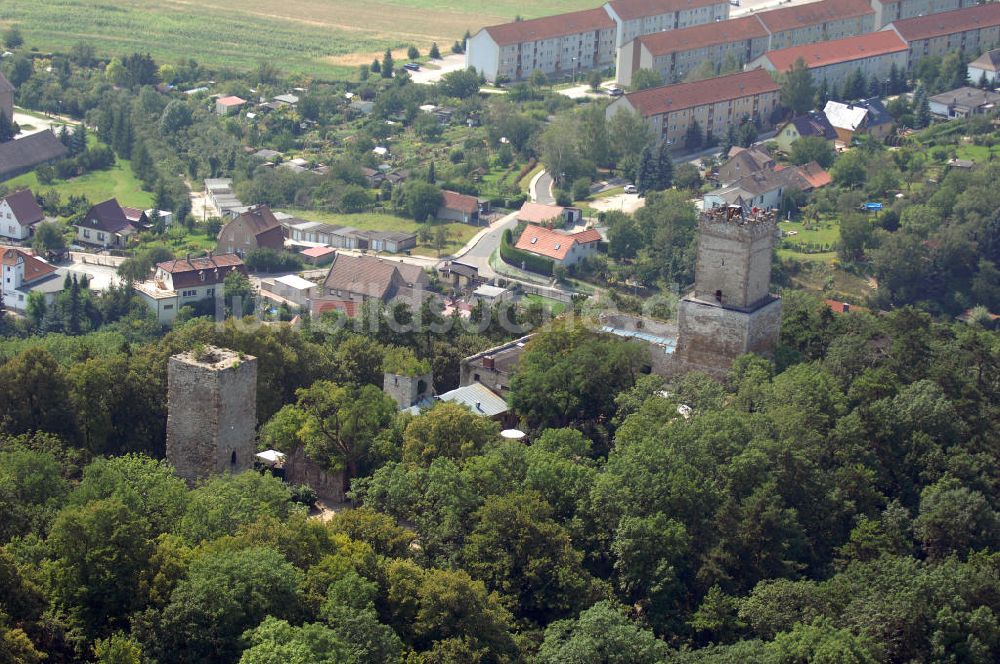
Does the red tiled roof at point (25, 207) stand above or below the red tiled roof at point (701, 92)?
below

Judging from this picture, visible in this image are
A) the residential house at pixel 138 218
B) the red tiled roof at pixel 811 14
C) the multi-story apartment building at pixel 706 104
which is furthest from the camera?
the red tiled roof at pixel 811 14

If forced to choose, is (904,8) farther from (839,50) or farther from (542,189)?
Answer: (542,189)

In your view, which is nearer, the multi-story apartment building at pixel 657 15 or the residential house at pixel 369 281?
the residential house at pixel 369 281

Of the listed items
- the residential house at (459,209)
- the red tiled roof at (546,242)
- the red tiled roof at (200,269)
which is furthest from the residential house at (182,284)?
the residential house at (459,209)

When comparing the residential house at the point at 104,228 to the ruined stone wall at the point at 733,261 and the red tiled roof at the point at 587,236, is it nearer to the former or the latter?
the red tiled roof at the point at 587,236

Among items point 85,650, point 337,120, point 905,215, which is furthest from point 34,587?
point 337,120

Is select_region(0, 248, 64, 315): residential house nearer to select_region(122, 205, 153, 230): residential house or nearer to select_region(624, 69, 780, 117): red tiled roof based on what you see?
select_region(122, 205, 153, 230): residential house

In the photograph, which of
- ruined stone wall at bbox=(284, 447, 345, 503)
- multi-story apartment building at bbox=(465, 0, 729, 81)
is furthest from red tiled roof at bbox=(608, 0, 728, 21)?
ruined stone wall at bbox=(284, 447, 345, 503)
